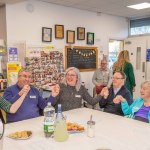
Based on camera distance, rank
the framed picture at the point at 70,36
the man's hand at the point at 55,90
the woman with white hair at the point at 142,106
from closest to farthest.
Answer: the woman with white hair at the point at 142,106
the man's hand at the point at 55,90
the framed picture at the point at 70,36

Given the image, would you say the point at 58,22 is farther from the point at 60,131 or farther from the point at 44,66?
the point at 60,131

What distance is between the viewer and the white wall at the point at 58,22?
428cm

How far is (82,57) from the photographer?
5.46 m

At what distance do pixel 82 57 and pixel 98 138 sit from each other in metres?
3.76

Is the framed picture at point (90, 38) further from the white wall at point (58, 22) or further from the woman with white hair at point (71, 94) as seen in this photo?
the woman with white hair at point (71, 94)

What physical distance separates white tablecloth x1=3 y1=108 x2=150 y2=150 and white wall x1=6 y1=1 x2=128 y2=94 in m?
2.52

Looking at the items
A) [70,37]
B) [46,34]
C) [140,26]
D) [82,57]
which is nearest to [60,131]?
[46,34]

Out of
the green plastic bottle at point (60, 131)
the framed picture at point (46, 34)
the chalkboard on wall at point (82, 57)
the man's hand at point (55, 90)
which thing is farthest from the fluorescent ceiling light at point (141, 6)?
the green plastic bottle at point (60, 131)

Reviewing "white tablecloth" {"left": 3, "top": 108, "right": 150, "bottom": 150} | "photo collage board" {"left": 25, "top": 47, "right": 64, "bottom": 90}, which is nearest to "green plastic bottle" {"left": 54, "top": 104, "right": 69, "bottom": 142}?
"white tablecloth" {"left": 3, "top": 108, "right": 150, "bottom": 150}

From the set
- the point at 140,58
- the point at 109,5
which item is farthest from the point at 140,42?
the point at 109,5

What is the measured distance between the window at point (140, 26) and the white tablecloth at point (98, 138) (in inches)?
176

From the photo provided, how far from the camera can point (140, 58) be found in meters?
6.26

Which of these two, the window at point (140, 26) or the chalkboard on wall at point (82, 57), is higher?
the window at point (140, 26)

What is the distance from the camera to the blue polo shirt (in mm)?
2506
